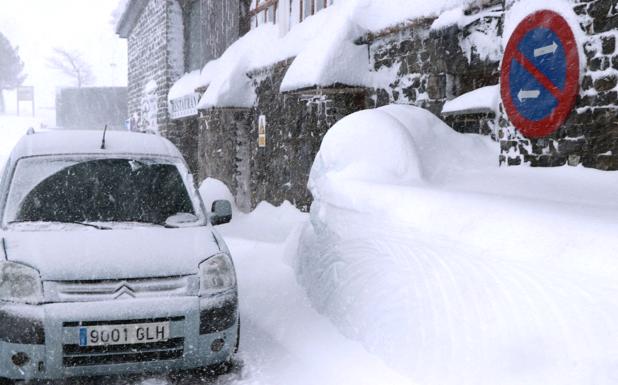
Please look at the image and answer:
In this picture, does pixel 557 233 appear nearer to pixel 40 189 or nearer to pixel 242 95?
pixel 40 189

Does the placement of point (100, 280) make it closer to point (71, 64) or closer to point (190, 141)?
point (190, 141)

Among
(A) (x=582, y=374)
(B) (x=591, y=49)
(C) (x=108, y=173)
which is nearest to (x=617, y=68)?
(B) (x=591, y=49)

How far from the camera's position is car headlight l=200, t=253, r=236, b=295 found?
3662mm

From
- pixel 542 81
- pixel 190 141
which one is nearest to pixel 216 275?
pixel 542 81

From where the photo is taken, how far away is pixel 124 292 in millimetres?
3447

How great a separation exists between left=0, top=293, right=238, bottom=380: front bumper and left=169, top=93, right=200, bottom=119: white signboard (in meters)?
12.1

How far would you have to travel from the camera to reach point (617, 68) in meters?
4.34

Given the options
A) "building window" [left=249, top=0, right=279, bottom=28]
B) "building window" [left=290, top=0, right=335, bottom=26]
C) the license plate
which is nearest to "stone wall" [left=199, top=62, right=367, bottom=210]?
"building window" [left=290, top=0, right=335, bottom=26]

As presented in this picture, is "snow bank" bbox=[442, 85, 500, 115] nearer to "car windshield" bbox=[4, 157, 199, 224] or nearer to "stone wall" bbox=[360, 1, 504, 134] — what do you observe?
A: "stone wall" bbox=[360, 1, 504, 134]

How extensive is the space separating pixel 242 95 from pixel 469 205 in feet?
30.9

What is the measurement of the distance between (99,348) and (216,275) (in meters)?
0.80

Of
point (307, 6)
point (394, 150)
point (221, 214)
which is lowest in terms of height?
point (221, 214)

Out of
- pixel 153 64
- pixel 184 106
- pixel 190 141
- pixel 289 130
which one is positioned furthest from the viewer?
pixel 153 64

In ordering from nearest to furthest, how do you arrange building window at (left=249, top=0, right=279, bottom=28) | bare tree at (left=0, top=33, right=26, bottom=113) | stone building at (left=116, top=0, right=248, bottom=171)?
building window at (left=249, top=0, right=279, bottom=28) → stone building at (left=116, top=0, right=248, bottom=171) → bare tree at (left=0, top=33, right=26, bottom=113)
